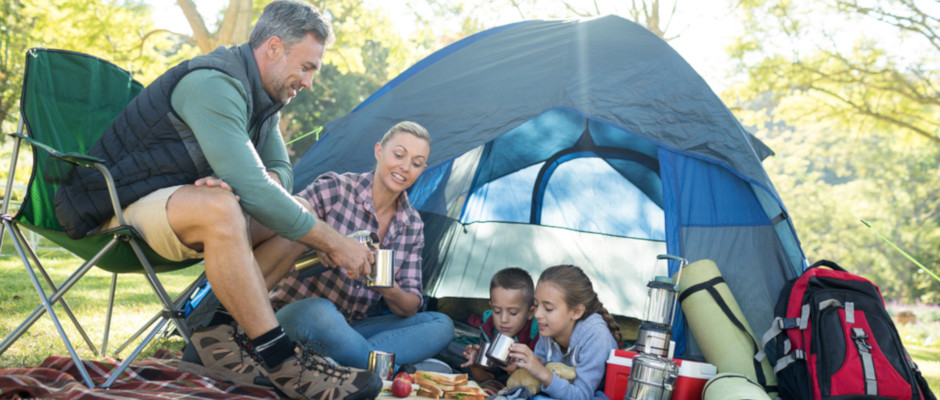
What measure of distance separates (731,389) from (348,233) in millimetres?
1455

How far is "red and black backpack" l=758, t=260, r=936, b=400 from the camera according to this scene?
2.22 m

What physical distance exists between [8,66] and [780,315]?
37.5 feet

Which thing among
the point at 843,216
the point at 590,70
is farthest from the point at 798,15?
the point at 843,216

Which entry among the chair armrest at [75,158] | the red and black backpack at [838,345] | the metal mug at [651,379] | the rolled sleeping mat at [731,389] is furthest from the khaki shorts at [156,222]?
the red and black backpack at [838,345]

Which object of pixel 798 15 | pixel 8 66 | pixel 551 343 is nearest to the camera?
pixel 551 343

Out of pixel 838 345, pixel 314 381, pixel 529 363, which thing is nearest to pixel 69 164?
pixel 314 381

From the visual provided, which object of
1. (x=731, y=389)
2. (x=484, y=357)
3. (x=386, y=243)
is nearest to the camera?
(x=731, y=389)

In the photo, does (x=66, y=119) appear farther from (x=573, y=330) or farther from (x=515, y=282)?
(x=573, y=330)

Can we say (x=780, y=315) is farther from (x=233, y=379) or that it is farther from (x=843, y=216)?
(x=843, y=216)

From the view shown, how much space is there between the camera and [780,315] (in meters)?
2.62

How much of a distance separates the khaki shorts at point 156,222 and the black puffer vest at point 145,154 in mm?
45

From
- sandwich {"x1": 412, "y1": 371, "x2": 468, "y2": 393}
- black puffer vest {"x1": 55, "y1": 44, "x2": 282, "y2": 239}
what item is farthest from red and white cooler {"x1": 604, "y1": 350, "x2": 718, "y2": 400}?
black puffer vest {"x1": 55, "y1": 44, "x2": 282, "y2": 239}

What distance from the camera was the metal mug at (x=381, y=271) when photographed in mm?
2279

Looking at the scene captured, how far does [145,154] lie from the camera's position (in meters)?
2.18
